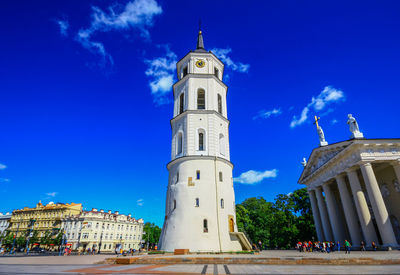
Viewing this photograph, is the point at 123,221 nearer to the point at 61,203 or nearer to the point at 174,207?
the point at 61,203

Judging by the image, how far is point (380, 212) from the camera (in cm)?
2078

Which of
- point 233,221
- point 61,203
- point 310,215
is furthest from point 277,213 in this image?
point 61,203

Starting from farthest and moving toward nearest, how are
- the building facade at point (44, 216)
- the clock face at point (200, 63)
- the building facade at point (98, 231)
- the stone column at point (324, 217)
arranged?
1. the building facade at point (44, 216)
2. the building facade at point (98, 231)
3. the clock face at point (200, 63)
4. the stone column at point (324, 217)

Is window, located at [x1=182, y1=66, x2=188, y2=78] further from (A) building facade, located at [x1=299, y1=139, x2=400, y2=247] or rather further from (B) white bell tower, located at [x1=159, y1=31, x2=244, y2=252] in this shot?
(A) building facade, located at [x1=299, y1=139, x2=400, y2=247]

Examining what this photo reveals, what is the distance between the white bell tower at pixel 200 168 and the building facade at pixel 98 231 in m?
49.5

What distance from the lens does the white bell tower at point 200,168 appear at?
925 inches

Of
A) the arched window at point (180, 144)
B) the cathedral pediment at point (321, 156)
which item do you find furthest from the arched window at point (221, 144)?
the cathedral pediment at point (321, 156)

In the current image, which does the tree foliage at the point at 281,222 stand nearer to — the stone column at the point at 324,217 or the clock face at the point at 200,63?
the stone column at the point at 324,217

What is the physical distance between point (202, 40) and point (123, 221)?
210ft

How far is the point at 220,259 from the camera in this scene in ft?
48.3

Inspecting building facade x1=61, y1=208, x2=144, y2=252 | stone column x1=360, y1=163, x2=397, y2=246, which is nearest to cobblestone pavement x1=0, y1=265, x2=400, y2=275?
stone column x1=360, y1=163, x2=397, y2=246

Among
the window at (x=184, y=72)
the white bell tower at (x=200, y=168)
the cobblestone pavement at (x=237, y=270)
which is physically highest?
the window at (x=184, y=72)

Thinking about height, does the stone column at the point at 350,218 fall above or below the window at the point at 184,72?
below

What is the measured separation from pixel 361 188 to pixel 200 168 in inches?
715
